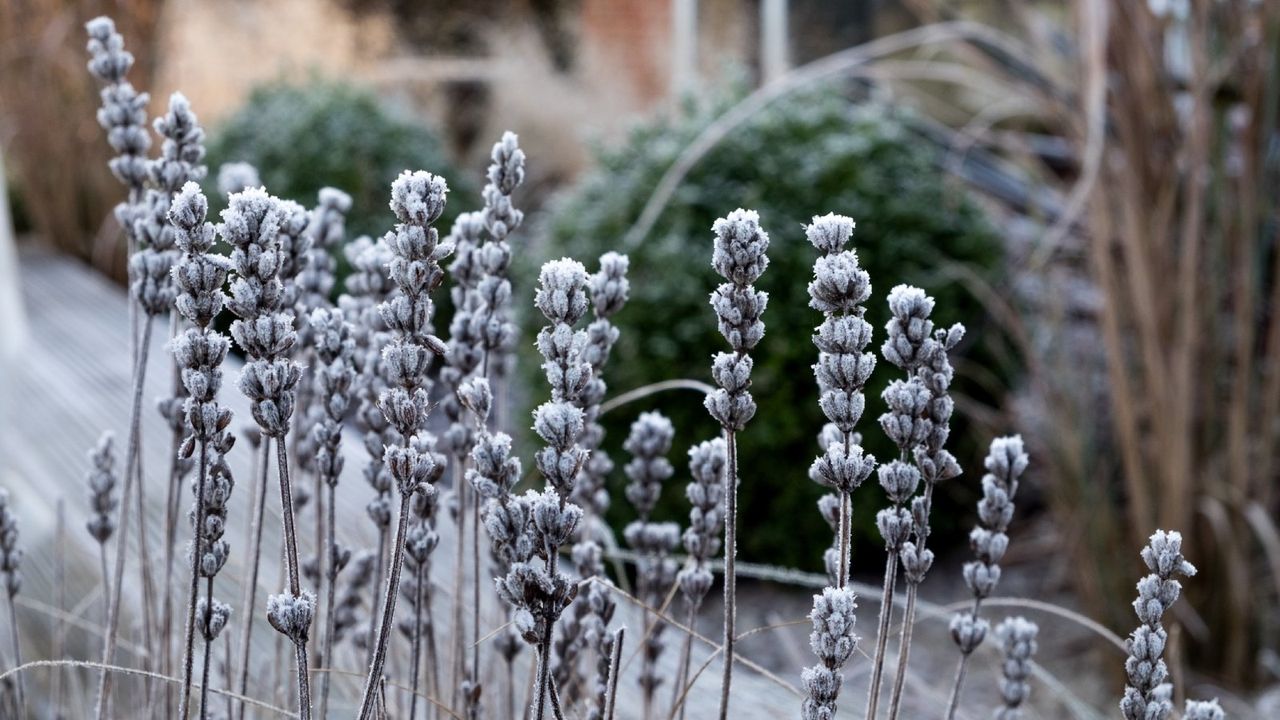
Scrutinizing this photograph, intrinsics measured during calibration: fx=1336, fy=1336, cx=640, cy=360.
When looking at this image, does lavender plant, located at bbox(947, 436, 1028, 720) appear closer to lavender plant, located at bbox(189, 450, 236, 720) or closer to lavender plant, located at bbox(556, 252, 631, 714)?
lavender plant, located at bbox(556, 252, 631, 714)

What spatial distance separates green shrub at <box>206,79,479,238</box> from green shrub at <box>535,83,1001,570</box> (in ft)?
4.92

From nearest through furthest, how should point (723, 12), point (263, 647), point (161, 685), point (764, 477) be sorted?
point (161, 685), point (263, 647), point (764, 477), point (723, 12)

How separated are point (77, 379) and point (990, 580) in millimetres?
3302

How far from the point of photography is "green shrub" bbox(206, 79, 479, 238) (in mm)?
5207

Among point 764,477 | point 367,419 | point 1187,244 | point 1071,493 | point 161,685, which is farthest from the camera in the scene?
point 764,477

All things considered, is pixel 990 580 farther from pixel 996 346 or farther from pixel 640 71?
pixel 640 71

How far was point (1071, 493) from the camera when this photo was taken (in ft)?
9.73

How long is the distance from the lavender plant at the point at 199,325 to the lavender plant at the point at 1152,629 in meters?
0.47

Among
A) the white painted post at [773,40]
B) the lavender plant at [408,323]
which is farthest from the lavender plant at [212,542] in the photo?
the white painted post at [773,40]

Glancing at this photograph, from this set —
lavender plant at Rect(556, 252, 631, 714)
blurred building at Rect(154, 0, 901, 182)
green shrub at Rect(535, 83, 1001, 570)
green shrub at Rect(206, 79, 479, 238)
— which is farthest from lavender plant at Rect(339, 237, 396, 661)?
blurred building at Rect(154, 0, 901, 182)

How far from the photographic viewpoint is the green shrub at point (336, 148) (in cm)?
521

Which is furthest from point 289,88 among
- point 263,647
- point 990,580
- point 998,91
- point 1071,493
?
point 990,580

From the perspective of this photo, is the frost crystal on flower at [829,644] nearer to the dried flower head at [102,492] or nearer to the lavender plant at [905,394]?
the lavender plant at [905,394]

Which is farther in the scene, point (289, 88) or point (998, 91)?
point (289, 88)
